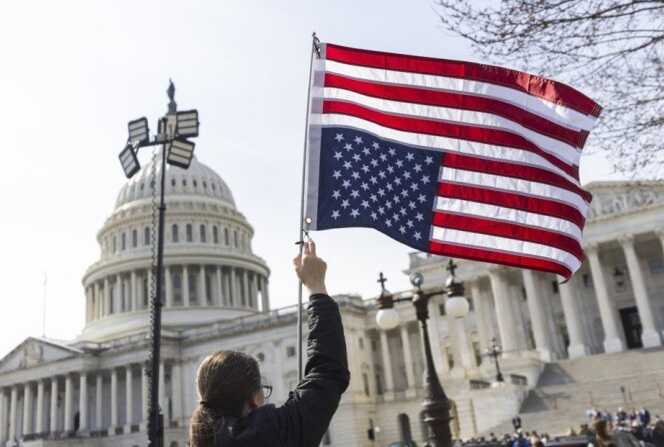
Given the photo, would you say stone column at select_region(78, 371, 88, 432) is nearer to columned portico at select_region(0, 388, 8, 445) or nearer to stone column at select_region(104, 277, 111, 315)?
columned portico at select_region(0, 388, 8, 445)

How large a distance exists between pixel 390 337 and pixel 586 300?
835 inches

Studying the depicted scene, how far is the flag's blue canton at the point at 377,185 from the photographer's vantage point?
857 cm

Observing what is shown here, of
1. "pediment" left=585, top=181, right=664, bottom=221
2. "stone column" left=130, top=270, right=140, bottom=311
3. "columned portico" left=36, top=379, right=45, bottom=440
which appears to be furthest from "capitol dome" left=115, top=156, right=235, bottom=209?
"pediment" left=585, top=181, right=664, bottom=221

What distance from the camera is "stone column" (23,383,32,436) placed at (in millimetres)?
84188

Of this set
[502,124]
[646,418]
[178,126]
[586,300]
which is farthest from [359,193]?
[586,300]

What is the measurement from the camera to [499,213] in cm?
937

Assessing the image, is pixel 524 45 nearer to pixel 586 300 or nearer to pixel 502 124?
pixel 502 124

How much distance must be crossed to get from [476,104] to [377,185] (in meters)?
1.87

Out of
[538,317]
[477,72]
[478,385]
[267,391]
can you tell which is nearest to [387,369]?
[538,317]

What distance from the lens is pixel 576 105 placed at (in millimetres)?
9258

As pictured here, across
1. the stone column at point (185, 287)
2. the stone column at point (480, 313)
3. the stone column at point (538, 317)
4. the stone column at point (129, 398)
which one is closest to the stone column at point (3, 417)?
the stone column at point (129, 398)

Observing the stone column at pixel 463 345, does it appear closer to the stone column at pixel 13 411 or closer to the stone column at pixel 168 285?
the stone column at pixel 168 285

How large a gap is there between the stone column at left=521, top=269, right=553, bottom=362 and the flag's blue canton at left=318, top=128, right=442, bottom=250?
52201mm

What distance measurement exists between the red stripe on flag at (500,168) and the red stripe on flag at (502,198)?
256mm
